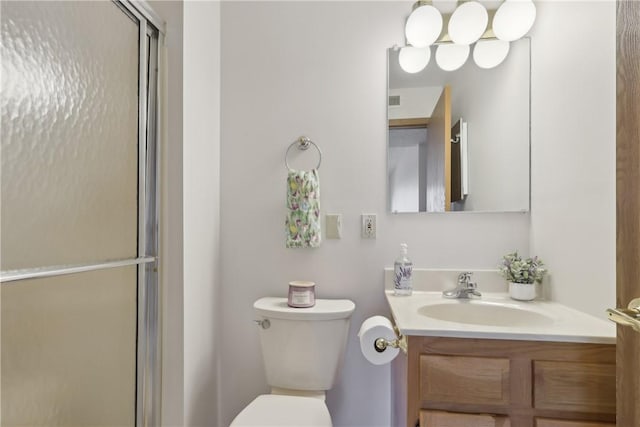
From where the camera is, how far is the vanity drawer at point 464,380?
2.82 feet

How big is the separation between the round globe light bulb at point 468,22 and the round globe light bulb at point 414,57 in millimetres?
130

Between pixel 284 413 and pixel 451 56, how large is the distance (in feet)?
5.14

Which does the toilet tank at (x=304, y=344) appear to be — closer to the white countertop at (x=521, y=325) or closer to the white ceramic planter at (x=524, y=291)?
the white countertop at (x=521, y=325)

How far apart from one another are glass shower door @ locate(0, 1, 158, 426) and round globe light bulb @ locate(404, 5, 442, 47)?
1029 mm

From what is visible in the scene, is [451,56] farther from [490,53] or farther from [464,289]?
[464,289]

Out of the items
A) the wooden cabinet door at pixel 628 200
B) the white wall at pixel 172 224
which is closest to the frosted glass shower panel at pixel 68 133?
the white wall at pixel 172 224

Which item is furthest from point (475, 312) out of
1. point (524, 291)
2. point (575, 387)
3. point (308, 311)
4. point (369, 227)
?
point (308, 311)

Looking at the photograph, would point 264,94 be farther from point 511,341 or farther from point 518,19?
point 511,341

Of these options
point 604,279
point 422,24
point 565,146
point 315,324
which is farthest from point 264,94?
point 604,279

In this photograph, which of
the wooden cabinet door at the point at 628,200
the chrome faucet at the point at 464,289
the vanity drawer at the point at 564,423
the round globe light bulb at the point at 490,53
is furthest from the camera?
the round globe light bulb at the point at 490,53

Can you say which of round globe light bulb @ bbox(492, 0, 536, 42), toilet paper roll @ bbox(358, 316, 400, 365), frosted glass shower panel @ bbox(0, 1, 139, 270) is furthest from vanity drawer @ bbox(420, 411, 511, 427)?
round globe light bulb @ bbox(492, 0, 536, 42)

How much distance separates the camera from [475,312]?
4.04 feet

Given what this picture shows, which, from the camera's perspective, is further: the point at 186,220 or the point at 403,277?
the point at 403,277

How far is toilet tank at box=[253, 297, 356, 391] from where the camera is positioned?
1.27 metres
